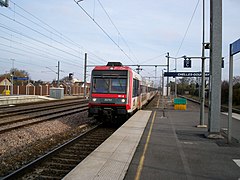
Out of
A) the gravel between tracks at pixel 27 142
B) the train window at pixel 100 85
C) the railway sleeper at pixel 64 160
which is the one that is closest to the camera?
the railway sleeper at pixel 64 160

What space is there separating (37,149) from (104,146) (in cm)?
247

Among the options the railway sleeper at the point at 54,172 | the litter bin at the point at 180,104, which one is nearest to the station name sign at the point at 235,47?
the railway sleeper at the point at 54,172

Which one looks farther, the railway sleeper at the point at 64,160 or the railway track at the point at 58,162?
the railway sleeper at the point at 64,160

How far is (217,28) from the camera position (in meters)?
9.65

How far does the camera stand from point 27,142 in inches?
389

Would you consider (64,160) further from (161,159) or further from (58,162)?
(161,159)

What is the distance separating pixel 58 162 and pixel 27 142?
3.37 metres

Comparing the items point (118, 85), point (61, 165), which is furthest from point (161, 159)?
point (118, 85)

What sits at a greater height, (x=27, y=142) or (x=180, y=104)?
(x=180, y=104)

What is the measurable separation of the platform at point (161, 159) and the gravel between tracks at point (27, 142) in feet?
7.16

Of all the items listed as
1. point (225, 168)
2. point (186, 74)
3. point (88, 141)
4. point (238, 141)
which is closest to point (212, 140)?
point (238, 141)

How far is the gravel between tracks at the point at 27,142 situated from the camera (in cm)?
728

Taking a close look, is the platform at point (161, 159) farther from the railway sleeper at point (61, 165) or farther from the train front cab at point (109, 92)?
the train front cab at point (109, 92)

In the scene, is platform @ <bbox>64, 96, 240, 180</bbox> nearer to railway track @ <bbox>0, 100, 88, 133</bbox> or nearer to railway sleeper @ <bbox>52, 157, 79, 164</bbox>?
railway sleeper @ <bbox>52, 157, 79, 164</bbox>
